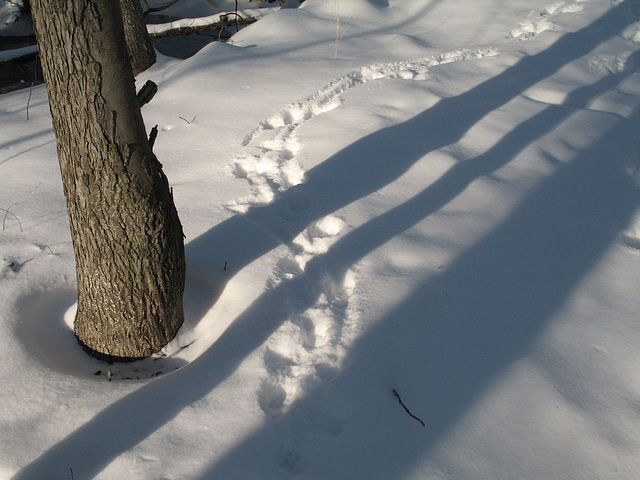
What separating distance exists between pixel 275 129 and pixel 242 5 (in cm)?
574

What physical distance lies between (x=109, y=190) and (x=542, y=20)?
18.6 ft

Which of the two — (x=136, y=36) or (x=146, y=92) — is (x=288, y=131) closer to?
(x=146, y=92)

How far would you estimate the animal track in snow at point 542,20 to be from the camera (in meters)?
5.38

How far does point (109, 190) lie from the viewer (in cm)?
178

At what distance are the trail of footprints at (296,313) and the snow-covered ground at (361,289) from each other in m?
0.01

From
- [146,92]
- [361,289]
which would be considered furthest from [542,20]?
[146,92]

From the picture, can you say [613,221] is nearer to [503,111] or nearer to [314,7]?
[503,111]

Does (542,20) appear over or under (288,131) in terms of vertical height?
over

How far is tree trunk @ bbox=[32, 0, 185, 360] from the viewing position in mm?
1572

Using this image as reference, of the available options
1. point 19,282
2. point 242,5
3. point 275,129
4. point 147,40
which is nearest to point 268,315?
point 19,282

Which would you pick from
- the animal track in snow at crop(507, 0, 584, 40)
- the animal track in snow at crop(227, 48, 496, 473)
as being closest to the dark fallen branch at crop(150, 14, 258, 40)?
the animal track in snow at crop(227, 48, 496, 473)

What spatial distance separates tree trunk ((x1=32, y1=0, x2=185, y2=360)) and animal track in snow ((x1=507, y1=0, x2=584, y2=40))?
4907mm

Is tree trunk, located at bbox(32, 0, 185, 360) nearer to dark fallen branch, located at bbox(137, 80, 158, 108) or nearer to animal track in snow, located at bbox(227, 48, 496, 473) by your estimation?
dark fallen branch, located at bbox(137, 80, 158, 108)

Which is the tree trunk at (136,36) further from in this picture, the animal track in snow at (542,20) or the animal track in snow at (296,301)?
the animal track in snow at (542,20)
